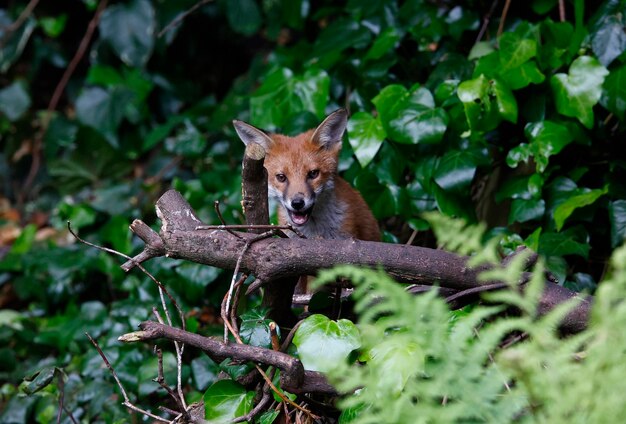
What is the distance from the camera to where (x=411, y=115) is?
4.35m

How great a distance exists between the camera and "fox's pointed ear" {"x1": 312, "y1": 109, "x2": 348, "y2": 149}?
181 inches

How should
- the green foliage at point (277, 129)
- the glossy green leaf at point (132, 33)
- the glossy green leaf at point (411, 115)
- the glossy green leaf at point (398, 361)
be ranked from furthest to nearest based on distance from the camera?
the glossy green leaf at point (132, 33) < the glossy green leaf at point (411, 115) < the green foliage at point (277, 129) < the glossy green leaf at point (398, 361)

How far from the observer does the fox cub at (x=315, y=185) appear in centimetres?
436

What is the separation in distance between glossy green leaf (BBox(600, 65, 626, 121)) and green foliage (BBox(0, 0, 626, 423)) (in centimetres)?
1

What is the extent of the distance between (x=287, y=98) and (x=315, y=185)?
0.96 meters

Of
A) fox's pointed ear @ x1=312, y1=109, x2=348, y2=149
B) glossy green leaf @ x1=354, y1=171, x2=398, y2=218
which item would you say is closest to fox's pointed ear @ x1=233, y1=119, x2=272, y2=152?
fox's pointed ear @ x1=312, y1=109, x2=348, y2=149

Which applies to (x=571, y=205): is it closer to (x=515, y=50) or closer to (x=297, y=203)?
(x=515, y=50)

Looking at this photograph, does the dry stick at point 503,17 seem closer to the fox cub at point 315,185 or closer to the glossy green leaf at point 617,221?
the fox cub at point 315,185

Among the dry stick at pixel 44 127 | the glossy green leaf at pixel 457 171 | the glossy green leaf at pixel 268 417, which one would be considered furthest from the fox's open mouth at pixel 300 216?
the dry stick at pixel 44 127

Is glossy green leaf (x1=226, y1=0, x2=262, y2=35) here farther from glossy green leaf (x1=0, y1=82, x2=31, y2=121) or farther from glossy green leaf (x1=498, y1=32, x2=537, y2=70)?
glossy green leaf (x1=498, y1=32, x2=537, y2=70)

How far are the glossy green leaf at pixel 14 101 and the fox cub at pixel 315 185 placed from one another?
4095mm

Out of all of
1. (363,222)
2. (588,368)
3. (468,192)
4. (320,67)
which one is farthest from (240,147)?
(588,368)

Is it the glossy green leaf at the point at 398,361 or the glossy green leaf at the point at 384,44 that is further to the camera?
the glossy green leaf at the point at 384,44

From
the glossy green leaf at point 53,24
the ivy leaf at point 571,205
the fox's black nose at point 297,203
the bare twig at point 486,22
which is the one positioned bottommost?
the ivy leaf at point 571,205
